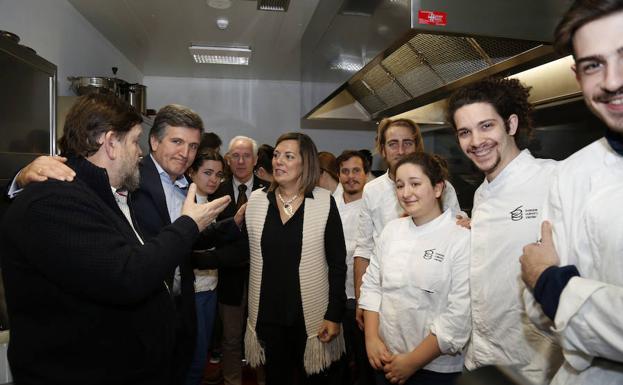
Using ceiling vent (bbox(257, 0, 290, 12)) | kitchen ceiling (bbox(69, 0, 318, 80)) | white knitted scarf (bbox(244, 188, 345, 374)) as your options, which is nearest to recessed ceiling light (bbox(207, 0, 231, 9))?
kitchen ceiling (bbox(69, 0, 318, 80))

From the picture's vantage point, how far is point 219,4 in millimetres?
3473

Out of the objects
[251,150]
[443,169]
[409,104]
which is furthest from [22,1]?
[443,169]

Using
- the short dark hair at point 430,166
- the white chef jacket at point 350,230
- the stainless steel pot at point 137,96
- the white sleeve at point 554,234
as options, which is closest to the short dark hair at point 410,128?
the white chef jacket at point 350,230

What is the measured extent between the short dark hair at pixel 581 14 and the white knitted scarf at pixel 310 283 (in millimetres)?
1338

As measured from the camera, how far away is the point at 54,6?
11.1ft

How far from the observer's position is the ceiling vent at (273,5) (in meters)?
3.29

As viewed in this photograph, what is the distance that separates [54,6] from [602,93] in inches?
154

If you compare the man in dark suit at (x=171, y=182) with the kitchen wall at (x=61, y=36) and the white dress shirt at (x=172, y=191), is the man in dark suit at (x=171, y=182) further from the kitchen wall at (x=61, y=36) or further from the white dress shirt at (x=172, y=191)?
the kitchen wall at (x=61, y=36)

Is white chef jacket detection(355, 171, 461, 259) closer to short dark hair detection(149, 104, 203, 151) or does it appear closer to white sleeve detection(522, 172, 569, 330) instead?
short dark hair detection(149, 104, 203, 151)

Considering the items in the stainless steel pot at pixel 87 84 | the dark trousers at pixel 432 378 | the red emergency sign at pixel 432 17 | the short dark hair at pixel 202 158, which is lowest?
the dark trousers at pixel 432 378

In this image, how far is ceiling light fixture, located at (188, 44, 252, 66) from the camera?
459cm

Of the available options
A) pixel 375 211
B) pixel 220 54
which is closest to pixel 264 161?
pixel 375 211

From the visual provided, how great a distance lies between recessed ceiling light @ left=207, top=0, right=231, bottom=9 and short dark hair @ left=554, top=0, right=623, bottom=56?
3063 millimetres

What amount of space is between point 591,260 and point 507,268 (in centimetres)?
49
